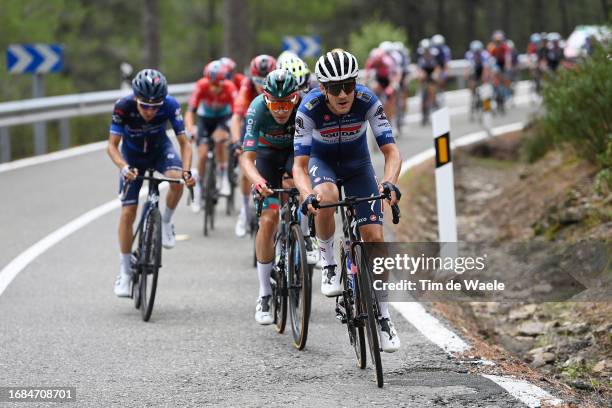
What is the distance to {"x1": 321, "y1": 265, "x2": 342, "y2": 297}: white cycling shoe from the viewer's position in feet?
24.9

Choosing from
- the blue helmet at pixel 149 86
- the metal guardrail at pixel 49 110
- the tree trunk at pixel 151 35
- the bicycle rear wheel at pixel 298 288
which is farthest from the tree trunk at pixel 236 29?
the bicycle rear wheel at pixel 298 288

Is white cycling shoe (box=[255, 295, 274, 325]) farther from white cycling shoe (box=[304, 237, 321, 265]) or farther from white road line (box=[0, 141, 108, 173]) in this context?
white road line (box=[0, 141, 108, 173])

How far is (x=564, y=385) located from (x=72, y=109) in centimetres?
1634

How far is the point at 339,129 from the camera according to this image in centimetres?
760

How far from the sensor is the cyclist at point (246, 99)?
1131cm

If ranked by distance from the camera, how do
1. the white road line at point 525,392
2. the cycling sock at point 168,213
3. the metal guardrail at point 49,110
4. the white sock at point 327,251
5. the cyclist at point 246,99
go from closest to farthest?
1. the white road line at point 525,392
2. the white sock at point 327,251
3. the cycling sock at point 168,213
4. the cyclist at point 246,99
5. the metal guardrail at point 49,110

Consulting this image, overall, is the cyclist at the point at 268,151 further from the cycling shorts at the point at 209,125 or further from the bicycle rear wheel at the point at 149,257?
the cycling shorts at the point at 209,125

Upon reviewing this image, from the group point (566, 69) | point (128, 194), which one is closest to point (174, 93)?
point (566, 69)

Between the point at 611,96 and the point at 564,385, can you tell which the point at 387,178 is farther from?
the point at 611,96

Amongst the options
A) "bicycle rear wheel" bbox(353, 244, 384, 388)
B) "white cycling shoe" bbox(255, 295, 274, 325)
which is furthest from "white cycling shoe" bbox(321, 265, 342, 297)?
"white cycling shoe" bbox(255, 295, 274, 325)

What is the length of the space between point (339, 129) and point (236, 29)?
62.7 feet

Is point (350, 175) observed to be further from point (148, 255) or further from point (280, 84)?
point (148, 255)

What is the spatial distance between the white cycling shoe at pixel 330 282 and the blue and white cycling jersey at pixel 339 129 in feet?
2.27

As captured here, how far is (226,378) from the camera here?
7.16 m
